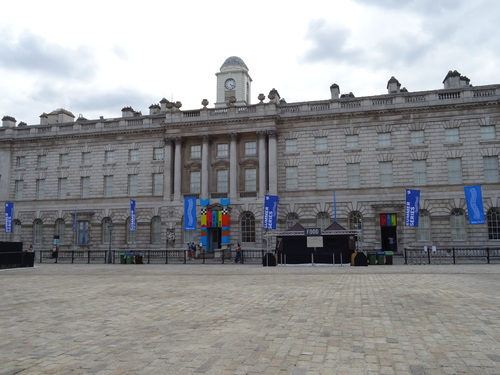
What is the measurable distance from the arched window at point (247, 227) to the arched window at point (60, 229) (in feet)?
65.6

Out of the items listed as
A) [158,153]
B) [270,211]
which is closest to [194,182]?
[158,153]

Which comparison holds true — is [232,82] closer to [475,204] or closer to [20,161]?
[20,161]

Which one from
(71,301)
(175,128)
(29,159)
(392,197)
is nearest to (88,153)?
(29,159)

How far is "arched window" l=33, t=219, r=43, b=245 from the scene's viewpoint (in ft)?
147

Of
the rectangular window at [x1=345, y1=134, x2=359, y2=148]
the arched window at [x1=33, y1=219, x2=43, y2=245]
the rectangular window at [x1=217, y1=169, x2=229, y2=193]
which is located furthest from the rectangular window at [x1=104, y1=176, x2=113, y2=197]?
the rectangular window at [x1=345, y1=134, x2=359, y2=148]

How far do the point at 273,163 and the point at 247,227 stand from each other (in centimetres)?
657

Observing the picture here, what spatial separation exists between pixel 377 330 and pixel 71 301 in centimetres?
815

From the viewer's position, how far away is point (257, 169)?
40.3 meters

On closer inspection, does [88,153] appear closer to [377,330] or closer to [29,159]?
[29,159]

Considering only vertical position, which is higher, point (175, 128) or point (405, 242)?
point (175, 128)

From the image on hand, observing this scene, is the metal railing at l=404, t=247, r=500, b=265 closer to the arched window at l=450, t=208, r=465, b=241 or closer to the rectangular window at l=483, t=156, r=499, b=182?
the arched window at l=450, t=208, r=465, b=241

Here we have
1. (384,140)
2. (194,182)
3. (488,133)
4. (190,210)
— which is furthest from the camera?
(194,182)

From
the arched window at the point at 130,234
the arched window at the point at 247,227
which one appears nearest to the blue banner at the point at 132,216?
the arched window at the point at 130,234

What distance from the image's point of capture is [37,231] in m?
45.0
